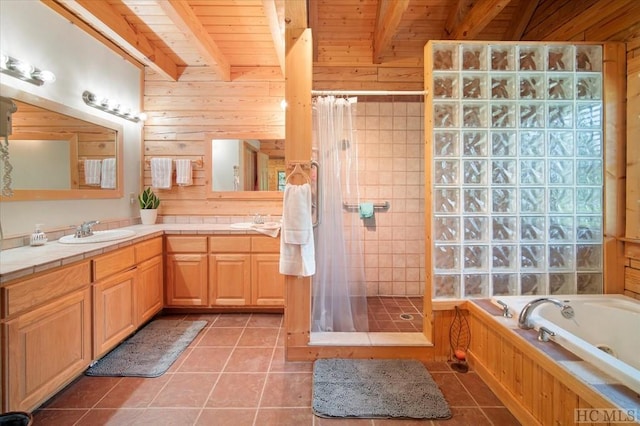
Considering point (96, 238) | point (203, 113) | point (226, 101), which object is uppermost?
point (226, 101)

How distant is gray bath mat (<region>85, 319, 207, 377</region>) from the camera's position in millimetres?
1962

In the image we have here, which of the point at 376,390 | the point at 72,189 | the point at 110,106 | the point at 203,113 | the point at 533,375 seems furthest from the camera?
the point at 203,113

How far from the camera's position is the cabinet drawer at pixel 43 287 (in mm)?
1357

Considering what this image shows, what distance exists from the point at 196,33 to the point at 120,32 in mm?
638

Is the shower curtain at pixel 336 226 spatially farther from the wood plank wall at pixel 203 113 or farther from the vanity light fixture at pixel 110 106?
the vanity light fixture at pixel 110 106

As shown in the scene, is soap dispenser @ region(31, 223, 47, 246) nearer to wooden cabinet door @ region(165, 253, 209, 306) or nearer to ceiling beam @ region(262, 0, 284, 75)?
wooden cabinet door @ region(165, 253, 209, 306)

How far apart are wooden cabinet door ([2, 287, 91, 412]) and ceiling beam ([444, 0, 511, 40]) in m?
3.52

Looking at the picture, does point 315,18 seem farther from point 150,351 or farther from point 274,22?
point 150,351

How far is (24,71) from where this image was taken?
6.25 ft

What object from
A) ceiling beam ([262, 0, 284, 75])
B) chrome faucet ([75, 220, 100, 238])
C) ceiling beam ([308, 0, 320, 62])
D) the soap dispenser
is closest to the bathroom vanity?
the soap dispenser

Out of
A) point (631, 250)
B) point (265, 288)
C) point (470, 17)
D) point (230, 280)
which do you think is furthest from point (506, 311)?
point (470, 17)

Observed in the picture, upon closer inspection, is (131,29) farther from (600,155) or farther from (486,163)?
→ (600,155)

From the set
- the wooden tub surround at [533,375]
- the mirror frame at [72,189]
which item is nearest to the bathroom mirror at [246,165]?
the mirror frame at [72,189]

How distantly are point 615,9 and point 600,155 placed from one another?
1001mm
